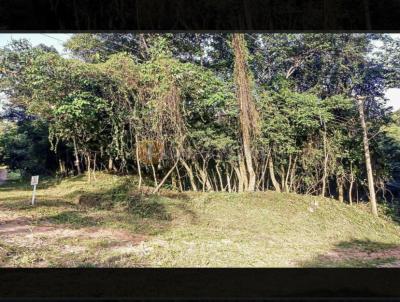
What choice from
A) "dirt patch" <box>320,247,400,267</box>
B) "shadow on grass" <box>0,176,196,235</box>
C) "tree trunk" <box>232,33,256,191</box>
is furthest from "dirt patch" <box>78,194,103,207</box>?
"dirt patch" <box>320,247,400,267</box>

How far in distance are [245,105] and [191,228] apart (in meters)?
1.17

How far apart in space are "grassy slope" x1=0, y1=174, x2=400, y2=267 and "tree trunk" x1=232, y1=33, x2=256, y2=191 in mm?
282

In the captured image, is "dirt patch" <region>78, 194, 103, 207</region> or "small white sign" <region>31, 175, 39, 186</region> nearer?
"small white sign" <region>31, 175, 39, 186</region>

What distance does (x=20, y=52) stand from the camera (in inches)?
126

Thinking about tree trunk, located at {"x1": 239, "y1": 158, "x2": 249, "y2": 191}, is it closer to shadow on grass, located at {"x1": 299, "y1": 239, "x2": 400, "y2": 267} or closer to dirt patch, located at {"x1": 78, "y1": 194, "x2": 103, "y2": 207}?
shadow on grass, located at {"x1": 299, "y1": 239, "x2": 400, "y2": 267}

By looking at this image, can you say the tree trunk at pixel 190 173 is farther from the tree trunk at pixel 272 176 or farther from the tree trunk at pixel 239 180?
the tree trunk at pixel 272 176

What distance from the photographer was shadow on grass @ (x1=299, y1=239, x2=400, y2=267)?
10.1 feet
